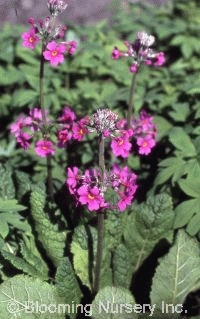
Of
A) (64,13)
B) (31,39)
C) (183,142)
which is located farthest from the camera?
(64,13)

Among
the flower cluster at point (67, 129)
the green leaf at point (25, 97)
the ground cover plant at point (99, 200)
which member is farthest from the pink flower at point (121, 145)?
the green leaf at point (25, 97)

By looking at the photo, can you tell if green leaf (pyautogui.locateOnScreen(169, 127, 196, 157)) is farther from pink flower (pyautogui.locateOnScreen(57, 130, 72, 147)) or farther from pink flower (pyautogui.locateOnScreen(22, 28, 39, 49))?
pink flower (pyautogui.locateOnScreen(22, 28, 39, 49))

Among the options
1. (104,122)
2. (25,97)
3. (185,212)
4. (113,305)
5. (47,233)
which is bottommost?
(113,305)

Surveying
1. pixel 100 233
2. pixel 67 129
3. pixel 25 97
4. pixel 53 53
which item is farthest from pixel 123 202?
pixel 25 97

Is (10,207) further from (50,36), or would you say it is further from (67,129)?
(50,36)

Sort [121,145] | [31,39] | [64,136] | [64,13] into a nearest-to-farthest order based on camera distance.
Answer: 1. [121,145]
2. [31,39]
3. [64,136]
4. [64,13]

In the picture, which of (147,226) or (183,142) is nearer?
(147,226)

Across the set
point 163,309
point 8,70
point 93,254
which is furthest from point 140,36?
point 8,70

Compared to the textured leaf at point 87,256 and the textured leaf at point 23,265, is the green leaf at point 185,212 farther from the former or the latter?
the textured leaf at point 23,265
